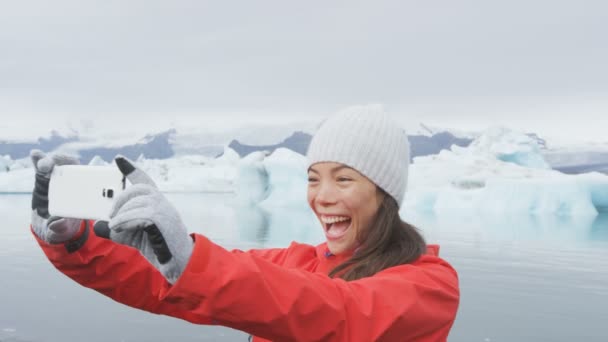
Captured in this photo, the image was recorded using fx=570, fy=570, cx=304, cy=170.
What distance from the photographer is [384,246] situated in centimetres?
143

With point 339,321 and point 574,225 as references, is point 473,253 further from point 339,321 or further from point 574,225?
point 339,321

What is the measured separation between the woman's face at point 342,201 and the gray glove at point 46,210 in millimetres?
576

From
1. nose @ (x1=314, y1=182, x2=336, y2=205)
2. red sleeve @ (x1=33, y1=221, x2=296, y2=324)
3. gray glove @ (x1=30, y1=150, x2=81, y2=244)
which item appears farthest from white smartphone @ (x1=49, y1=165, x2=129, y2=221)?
nose @ (x1=314, y1=182, x2=336, y2=205)

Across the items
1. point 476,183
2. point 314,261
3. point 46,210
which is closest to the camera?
point 46,210

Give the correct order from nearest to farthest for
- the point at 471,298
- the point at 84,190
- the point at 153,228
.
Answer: the point at 153,228 → the point at 84,190 → the point at 471,298

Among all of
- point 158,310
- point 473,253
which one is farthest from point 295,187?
point 158,310

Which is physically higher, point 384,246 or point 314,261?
point 384,246

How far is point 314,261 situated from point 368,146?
389 millimetres

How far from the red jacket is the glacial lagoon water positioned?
4151mm

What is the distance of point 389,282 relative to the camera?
3.67 feet

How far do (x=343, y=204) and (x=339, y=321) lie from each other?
418 mm

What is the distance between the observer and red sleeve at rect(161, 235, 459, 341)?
36.0 inches

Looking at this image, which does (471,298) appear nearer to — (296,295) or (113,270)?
(113,270)

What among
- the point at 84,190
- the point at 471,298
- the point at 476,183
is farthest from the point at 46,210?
the point at 476,183
